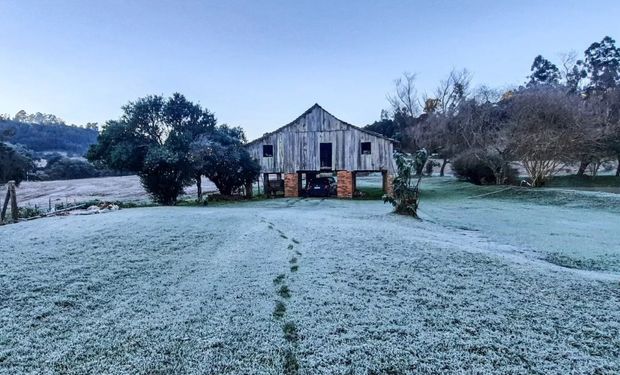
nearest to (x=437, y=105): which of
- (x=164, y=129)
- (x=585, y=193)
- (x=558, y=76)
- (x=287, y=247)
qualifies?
(x=558, y=76)

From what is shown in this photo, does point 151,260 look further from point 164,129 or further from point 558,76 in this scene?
point 558,76

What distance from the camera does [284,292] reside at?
5.59 m

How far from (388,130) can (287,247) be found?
56.4 metres

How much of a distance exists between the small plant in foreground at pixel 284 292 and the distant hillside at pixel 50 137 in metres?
79.4

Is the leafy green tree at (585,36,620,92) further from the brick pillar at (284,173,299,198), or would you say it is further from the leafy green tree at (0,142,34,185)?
the leafy green tree at (0,142,34,185)

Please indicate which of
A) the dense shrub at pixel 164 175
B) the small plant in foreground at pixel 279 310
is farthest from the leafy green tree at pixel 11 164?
the small plant in foreground at pixel 279 310

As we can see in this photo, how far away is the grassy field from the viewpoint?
385cm

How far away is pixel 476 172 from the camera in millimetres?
37906

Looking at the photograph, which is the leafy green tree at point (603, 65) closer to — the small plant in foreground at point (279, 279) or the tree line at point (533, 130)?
the tree line at point (533, 130)

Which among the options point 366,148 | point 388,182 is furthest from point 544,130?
point 366,148

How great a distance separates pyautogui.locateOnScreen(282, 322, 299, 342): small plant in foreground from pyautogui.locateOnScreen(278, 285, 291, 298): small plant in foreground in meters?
0.88

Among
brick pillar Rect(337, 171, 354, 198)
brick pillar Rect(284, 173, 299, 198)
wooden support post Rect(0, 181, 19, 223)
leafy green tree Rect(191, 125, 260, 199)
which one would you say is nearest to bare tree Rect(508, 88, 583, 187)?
brick pillar Rect(337, 171, 354, 198)

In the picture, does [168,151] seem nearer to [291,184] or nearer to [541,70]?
[291,184]

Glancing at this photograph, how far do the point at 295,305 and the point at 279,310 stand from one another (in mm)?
266
